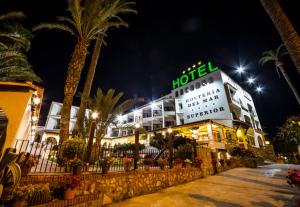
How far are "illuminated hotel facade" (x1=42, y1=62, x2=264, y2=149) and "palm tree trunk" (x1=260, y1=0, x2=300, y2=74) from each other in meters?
17.9

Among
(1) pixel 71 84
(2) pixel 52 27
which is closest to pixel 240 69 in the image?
(2) pixel 52 27

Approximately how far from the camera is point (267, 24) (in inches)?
653

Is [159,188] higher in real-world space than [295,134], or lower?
lower

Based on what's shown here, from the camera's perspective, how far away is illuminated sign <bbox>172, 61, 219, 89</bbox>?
38.6m

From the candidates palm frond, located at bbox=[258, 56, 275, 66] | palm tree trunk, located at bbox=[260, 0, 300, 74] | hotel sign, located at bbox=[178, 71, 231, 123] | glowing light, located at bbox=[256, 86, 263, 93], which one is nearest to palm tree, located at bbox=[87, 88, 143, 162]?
palm tree trunk, located at bbox=[260, 0, 300, 74]

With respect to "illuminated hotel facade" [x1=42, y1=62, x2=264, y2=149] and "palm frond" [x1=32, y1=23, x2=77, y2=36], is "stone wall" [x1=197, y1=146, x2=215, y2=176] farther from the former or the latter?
"palm frond" [x1=32, y1=23, x2=77, y2=36]

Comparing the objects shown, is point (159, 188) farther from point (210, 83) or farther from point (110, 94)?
point (210, 83)

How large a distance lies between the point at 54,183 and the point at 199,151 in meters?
10.0

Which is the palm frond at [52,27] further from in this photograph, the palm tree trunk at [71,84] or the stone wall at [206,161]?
the stone wall at [206,161]

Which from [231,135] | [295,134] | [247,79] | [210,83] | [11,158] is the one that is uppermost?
[247,79]

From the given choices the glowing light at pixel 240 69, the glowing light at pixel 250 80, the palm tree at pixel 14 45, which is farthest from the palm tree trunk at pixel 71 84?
the glowing light at pixel 250 80

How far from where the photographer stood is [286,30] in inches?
248

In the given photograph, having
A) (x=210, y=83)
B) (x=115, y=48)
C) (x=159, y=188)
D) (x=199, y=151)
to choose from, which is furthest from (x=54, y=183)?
(x=210, y=83)

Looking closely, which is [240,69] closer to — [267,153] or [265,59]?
[265,59]
